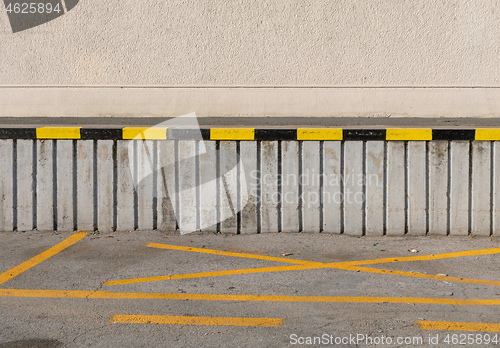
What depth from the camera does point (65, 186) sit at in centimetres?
662

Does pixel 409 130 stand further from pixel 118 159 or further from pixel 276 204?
pixel 118 159

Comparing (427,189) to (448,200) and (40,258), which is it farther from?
(40,258)

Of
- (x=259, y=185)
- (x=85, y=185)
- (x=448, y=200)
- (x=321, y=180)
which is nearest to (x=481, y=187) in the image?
(x=448, y=200)

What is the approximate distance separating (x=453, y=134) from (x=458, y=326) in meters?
3.01

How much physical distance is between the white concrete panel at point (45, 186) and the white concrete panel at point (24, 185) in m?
0.09

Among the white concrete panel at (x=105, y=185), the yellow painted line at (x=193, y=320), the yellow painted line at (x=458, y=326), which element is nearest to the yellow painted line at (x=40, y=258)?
the white concrete panel at (x=105, y=185)

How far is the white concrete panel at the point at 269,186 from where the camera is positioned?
640cm

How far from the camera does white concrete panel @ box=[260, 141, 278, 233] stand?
21.0ft

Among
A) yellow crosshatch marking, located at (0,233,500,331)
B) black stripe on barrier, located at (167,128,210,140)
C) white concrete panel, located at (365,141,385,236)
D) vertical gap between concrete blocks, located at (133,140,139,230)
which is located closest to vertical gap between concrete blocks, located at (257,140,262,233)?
black stripe on barrier, located at (167,128,210,140)

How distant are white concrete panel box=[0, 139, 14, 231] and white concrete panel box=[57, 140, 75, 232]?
586 mm

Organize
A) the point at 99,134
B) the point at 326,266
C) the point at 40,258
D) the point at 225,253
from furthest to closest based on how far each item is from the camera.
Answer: the point at 99,134, the point at 225,253, the point at 40,258, the point at 326,266

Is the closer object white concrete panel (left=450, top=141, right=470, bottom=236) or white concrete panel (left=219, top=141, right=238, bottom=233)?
white concrete panel (left=450, top=141, right=470, bottom=236)

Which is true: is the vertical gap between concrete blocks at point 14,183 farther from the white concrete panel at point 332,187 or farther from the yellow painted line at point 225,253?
the white concrete panel at point 332,187

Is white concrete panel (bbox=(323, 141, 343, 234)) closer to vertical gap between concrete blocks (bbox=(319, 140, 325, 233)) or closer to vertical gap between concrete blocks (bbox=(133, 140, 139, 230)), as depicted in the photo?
vertical gap between concrete blocks (bbox=(319, 140, 325, 233))
